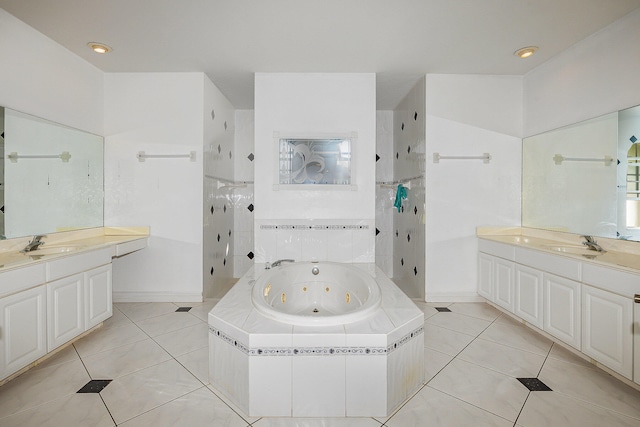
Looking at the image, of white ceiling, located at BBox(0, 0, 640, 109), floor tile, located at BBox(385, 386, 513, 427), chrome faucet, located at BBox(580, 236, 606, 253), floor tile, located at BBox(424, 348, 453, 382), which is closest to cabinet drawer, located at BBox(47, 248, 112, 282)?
white ceiling, located at BBox(0, 0, 640, 109)

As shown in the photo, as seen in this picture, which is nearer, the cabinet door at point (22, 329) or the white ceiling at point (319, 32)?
the cabinet door at point (22, 329)

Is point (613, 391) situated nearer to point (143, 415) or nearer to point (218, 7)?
point (143, 415)

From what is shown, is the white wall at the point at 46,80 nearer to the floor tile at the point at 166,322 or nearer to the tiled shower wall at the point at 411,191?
the floor tile at the point at 166,322

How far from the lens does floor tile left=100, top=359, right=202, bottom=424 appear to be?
1480mm

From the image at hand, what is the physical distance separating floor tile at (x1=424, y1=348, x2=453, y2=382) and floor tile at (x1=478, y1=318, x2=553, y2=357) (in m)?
0.51

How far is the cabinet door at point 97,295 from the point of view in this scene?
7.03 feet

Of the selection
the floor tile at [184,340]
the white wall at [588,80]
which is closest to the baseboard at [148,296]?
the floor tile at [184,340]

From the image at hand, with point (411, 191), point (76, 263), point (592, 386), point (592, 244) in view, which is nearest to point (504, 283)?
point (592, 244)

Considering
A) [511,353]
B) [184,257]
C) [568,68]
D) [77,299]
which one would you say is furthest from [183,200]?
[568,68]

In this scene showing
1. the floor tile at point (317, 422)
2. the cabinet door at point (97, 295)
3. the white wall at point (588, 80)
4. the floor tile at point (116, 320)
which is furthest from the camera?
the floor tile at point (116, 320)

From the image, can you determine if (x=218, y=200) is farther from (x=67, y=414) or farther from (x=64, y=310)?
(x=67, y=414)

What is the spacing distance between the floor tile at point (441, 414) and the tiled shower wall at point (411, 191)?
62.7 inches

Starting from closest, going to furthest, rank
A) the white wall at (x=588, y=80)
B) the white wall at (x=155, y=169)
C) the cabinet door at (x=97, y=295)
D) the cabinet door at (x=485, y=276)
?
the white wall at (x=588, y=80) → the cabinet door at (x=97, y=295) → the cabinet door at (x=485, y=276) → the white wall at (x=155, y=169)

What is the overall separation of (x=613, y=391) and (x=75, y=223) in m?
4.07
